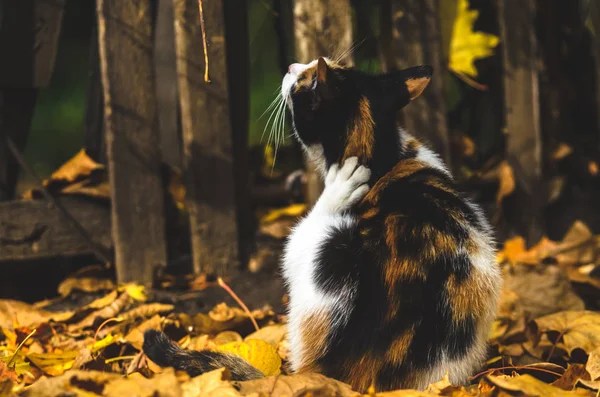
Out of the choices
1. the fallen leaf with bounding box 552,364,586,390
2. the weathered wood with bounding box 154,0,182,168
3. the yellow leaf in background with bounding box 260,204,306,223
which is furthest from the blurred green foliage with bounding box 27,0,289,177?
the fallen leaf with bounding box 552,364,586,390

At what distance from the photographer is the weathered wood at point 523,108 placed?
4.26 metres

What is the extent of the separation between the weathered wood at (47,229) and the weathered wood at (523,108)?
2.34 meters

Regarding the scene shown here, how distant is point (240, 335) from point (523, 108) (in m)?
2.28

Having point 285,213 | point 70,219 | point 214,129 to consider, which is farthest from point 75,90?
point 214,129

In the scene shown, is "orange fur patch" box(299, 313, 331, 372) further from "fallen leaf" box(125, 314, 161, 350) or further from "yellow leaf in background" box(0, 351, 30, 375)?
"yellow leaf in background" box(0, 351, 30, 375)

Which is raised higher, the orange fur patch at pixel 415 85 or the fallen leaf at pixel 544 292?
the orange fur patch at pixel 415 85

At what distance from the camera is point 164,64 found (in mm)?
5035

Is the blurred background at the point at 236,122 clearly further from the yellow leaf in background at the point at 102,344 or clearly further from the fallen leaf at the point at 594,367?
the fallen leaf at the point at 594,367

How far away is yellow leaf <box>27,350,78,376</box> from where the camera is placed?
260 cm

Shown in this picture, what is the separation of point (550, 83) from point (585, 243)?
3.39 ft

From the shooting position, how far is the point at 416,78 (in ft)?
8.17

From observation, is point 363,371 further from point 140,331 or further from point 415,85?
point 140,331

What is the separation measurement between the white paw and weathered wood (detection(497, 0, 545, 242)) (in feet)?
7.28

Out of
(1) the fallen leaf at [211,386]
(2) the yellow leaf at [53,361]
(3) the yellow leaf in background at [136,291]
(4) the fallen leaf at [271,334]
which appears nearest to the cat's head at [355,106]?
(4) the fallen leaf at [271,334]
